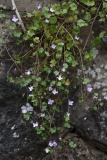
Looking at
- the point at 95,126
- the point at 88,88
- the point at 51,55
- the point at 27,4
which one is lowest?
the point at 95,126

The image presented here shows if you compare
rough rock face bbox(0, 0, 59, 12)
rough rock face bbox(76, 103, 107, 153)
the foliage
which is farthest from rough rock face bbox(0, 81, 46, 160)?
rough rock face bbox(0, 0, 59, 12)

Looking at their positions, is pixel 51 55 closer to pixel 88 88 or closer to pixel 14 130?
pixel 88 88

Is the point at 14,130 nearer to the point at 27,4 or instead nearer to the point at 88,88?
the point at 88,88

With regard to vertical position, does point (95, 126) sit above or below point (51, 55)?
below

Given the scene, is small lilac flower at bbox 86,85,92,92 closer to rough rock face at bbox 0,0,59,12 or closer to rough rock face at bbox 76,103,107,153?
rough rock face at bbox 76,103,107,153

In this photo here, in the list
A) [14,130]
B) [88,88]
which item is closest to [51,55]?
[88,88]

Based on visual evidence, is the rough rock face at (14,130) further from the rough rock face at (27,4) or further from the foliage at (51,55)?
the rough rock face at (27,4)

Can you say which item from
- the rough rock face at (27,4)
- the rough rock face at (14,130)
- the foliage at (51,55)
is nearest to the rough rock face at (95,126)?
the foliage at (51,55)
